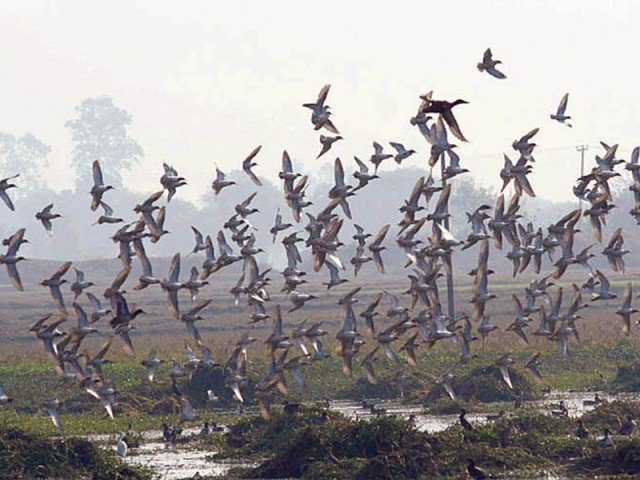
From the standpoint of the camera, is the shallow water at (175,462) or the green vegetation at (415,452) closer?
the green vegetation at (415,452)

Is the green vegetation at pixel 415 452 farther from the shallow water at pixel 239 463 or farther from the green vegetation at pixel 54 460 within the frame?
the green vegetation at pixel 54 460

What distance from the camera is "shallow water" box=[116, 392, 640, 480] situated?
2655 cm

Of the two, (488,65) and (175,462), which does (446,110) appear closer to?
(488,65)

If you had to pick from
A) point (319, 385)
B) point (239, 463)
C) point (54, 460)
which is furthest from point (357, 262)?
point (319, 385)

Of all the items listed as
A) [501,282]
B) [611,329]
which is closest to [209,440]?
[611,329]

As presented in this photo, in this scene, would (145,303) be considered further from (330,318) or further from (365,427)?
(365,427)

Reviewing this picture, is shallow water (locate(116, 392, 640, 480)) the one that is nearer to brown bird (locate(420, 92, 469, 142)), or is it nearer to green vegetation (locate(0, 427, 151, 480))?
green vegetation (locate(0, 427, 151, 480))

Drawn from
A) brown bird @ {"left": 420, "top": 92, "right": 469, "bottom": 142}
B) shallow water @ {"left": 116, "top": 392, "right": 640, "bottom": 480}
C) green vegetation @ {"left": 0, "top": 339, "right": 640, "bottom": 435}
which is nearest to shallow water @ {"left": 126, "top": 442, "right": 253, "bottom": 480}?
shallow water @ {"left": 116, "top": 392, "right": 640, "bottom": 480}

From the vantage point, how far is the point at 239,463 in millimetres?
27203


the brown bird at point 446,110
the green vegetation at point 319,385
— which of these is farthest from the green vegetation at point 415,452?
the green vegetation at point 319,385

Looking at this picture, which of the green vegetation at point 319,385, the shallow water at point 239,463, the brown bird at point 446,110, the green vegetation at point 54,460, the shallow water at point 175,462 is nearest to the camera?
the brown bird at point 446,110

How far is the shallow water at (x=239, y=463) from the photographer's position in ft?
87.1

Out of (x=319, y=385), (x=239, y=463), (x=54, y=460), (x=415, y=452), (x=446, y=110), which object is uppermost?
(x=446, y=110)

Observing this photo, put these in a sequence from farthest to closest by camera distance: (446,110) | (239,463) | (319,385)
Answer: (319,385), (239,463), (446,110)
